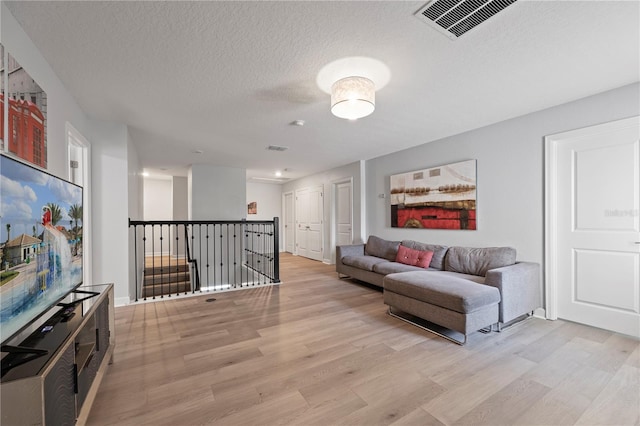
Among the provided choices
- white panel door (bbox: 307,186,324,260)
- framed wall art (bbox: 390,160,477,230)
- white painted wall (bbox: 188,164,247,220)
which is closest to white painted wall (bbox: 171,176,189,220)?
white painted wall (bbox: 188,164,247,220)

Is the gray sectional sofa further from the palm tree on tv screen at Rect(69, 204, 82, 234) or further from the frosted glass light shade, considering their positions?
the palm tree on tv screen at Rect(69, 204, 82, 234)

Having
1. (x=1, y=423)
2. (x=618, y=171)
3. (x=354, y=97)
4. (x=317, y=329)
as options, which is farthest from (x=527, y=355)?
(x=1, y=423)

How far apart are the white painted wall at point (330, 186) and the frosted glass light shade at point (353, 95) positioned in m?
3.43

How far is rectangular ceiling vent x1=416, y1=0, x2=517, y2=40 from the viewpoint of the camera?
154 centimetres

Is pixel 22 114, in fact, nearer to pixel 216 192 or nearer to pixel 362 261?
pixel 362 261

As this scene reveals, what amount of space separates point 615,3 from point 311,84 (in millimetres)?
2007

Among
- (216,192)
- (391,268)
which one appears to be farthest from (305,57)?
(216,192)

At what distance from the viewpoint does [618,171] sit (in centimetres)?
260

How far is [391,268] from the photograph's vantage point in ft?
13.0

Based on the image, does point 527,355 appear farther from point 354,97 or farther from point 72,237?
point 72,237

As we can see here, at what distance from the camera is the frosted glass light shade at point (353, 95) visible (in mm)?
2193

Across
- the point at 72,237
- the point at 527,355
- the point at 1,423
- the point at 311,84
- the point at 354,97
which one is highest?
the point at 311,84

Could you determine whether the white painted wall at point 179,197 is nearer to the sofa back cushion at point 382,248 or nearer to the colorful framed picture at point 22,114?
the sofa back cushion at point 382,248

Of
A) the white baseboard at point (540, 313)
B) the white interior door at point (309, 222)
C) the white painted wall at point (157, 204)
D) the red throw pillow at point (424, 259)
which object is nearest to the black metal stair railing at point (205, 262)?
the white painted wall at point (157, 204)
